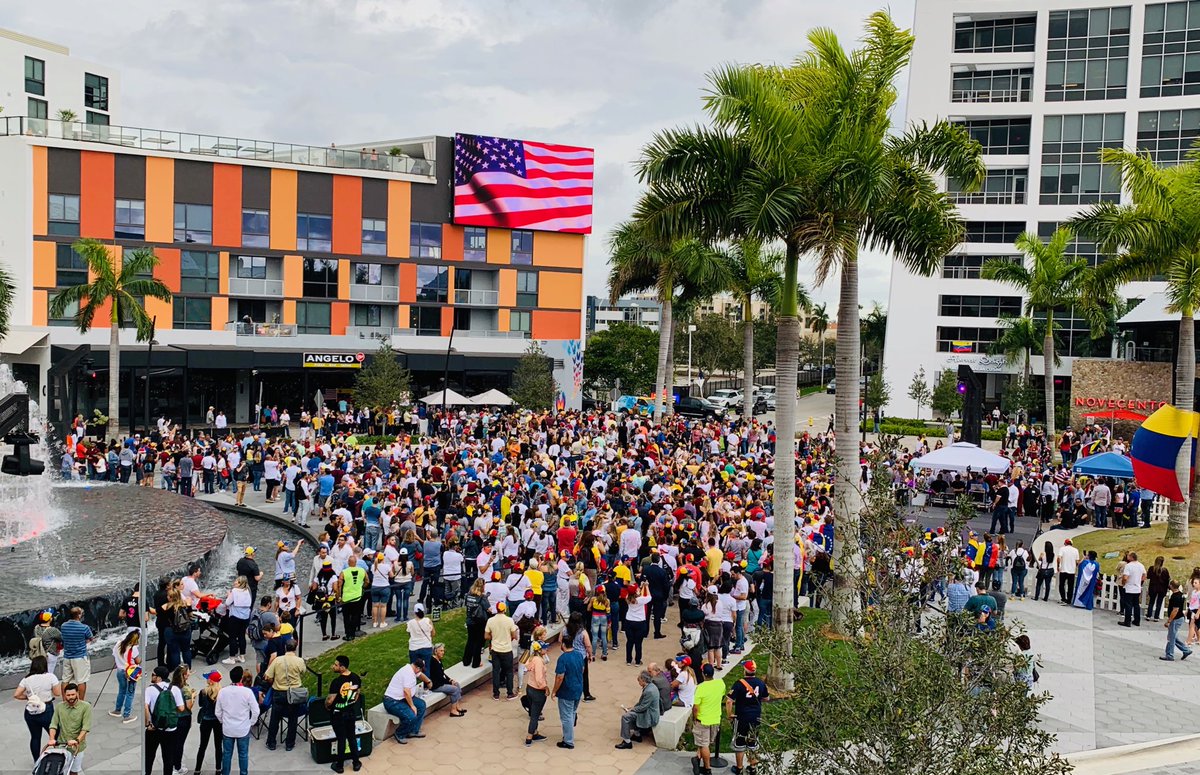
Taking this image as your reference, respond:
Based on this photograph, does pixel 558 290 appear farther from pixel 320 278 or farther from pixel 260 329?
pixel 260 329

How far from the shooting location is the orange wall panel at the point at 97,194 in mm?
48969

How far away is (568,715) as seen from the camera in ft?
41.5

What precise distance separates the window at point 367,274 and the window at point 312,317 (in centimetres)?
221

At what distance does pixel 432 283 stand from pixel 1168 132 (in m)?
42.6

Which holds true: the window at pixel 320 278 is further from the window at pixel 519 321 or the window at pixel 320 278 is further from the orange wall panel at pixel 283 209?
the window at pixel 519 321

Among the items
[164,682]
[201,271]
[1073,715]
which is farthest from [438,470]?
[201,271]

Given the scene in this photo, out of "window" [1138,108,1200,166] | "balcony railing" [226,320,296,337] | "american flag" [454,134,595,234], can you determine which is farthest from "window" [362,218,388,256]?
"window" [1138,108,1200,166]

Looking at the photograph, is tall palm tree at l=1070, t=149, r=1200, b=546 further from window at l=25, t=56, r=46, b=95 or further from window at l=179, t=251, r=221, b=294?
window at l=25, t=56, r=46, b=95

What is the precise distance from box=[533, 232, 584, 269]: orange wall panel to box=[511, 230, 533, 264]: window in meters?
0.27

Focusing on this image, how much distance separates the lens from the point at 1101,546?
78.3 feet

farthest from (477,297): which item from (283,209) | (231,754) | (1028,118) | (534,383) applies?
(231,754)

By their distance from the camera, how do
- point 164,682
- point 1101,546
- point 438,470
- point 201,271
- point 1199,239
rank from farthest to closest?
point 201,271, point 438,470, point 1101,546, point 1199,239, point 164,682

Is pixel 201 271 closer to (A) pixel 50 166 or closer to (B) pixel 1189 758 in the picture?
(A) pixel 50 166

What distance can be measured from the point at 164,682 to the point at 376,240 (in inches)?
1854
